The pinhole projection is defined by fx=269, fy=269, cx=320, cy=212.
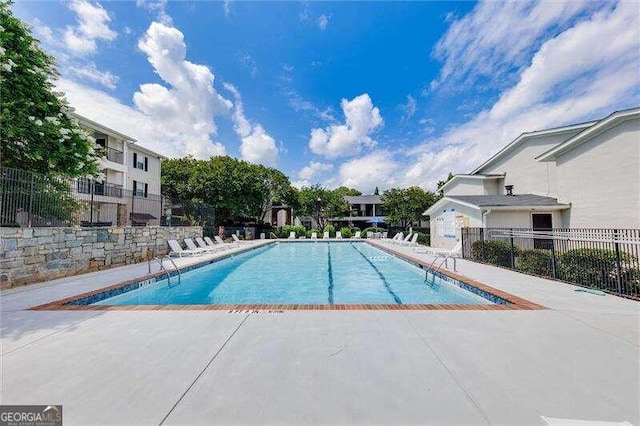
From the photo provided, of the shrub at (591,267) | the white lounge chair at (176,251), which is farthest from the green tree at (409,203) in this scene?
the shrub at (591,267)

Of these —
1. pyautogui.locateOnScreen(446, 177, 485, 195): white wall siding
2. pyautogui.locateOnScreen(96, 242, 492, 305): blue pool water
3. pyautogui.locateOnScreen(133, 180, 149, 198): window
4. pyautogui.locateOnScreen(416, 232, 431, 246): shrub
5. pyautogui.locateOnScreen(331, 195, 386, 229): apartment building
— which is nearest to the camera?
pyautogui.locateOnScreen(96, 242, 492, 305): blue pool water

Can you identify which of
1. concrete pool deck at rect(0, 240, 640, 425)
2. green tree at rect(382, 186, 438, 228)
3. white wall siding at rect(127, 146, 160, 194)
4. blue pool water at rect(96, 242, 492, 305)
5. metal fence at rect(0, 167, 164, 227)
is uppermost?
white wall siding at rect(127, 146, 160, 194)

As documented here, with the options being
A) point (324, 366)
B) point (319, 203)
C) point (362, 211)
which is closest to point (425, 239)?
point (319, 203)

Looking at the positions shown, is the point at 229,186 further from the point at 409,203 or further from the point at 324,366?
the point at 324,366

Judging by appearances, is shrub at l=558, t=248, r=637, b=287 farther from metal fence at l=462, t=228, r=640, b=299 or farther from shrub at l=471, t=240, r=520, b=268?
shrub at l=471, t=240, r=520, b=268

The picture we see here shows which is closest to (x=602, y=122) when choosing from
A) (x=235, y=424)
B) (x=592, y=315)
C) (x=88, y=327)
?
(x=592, y=315)

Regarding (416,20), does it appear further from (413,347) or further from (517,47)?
(413,347)

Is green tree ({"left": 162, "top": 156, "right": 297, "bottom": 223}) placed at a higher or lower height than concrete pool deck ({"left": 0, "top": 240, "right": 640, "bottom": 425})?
higher

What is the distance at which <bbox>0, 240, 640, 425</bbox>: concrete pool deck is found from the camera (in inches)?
86.0

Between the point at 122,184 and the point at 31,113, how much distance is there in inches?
688

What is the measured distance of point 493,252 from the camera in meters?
10.5

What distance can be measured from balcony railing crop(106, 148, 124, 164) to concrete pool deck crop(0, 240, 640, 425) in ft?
73.2

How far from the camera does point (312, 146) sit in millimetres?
27688

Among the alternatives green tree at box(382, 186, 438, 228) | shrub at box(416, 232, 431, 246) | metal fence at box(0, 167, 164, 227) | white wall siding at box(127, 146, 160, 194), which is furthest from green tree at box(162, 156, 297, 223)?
shrub at box(416, 232, 431, 246)
